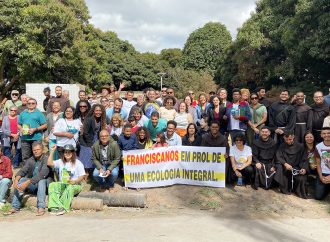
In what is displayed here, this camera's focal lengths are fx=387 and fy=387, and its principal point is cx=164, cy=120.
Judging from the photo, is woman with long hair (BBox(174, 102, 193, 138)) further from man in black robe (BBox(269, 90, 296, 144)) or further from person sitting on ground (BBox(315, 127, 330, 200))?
person sitting on ground (BBox(315, 127, 330, 200))

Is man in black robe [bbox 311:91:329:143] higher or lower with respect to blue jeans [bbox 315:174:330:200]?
higher

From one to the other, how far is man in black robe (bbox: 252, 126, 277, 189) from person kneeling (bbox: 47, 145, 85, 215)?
152 inches

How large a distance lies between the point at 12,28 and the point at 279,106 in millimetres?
19641

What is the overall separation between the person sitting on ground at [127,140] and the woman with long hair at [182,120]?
4.23ft

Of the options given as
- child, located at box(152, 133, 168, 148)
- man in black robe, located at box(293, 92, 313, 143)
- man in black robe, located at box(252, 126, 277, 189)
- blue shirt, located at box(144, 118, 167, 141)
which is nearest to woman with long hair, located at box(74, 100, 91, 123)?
blue shirt, located at box(144, 118, 167, 141)

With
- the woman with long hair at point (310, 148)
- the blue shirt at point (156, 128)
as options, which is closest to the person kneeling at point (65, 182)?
the blue shirt at point (156, 128)

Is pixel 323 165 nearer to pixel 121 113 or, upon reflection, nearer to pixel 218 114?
pixel 218 114

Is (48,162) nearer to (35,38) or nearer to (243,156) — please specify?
(243,156)

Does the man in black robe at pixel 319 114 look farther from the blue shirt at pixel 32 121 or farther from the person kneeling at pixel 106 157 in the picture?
the blue shirt at pixel 32 121

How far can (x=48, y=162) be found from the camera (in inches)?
314

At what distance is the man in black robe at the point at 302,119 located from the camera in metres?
8.88

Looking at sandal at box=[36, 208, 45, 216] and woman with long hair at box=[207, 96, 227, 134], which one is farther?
woman with long hair at box=[207, 96, 227, 134]

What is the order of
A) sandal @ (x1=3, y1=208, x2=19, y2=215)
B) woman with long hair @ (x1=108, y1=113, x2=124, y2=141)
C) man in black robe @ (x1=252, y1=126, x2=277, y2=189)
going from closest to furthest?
sandal @ (x1=3, y1=208, x2=19, y2=215) < man in black robe @ (x1=252, y1=126, x2=277, y2=189) < woman with long hair @ (x1=108, y1=113, x2=124, y2=141)

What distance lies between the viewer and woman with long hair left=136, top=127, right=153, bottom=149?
8836mm
